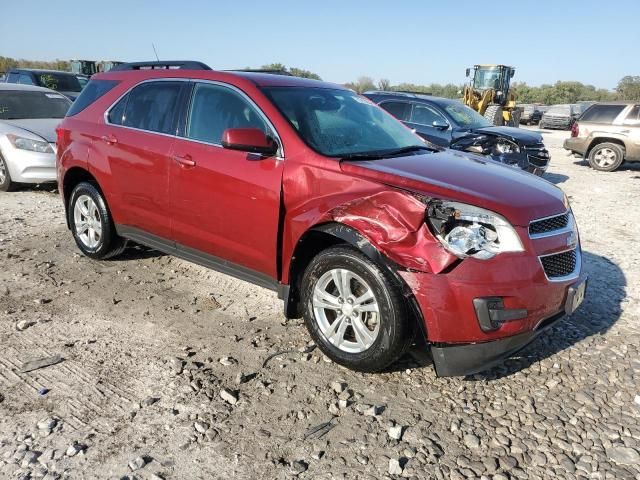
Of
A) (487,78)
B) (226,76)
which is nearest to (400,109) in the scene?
(226,76)

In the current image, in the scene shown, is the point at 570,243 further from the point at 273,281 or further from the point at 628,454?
the point at 273,281

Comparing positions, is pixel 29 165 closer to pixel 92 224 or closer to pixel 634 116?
pixel 92 224

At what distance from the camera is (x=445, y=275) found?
8.98 feet

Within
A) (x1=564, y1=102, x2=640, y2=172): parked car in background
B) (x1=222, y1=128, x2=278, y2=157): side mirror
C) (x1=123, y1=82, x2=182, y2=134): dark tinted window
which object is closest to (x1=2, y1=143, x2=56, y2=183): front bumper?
(x1=123, y1=82, x2=182, y2=134): dark tinted window

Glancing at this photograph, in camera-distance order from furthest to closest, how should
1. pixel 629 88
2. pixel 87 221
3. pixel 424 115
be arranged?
1. pixel 629 88
2. pixel 424 115
3. pixel 87 221

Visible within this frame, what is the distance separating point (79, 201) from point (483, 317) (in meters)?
4.05

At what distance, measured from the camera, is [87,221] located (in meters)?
5.04

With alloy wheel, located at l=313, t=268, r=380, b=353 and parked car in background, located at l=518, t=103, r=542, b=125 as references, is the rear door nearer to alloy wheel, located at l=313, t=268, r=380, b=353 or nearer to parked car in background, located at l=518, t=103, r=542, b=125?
alloy wheel, located at l=313, t=268, r=380, b=353

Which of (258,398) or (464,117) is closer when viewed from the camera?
(258,398)

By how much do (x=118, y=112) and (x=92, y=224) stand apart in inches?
45.1

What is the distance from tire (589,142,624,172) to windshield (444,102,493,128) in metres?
4.66

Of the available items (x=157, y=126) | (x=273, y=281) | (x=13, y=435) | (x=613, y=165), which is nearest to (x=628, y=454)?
(x=273, y=281)

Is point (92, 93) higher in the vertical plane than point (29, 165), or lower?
higher

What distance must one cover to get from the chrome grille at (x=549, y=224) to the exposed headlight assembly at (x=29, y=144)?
287 inches
